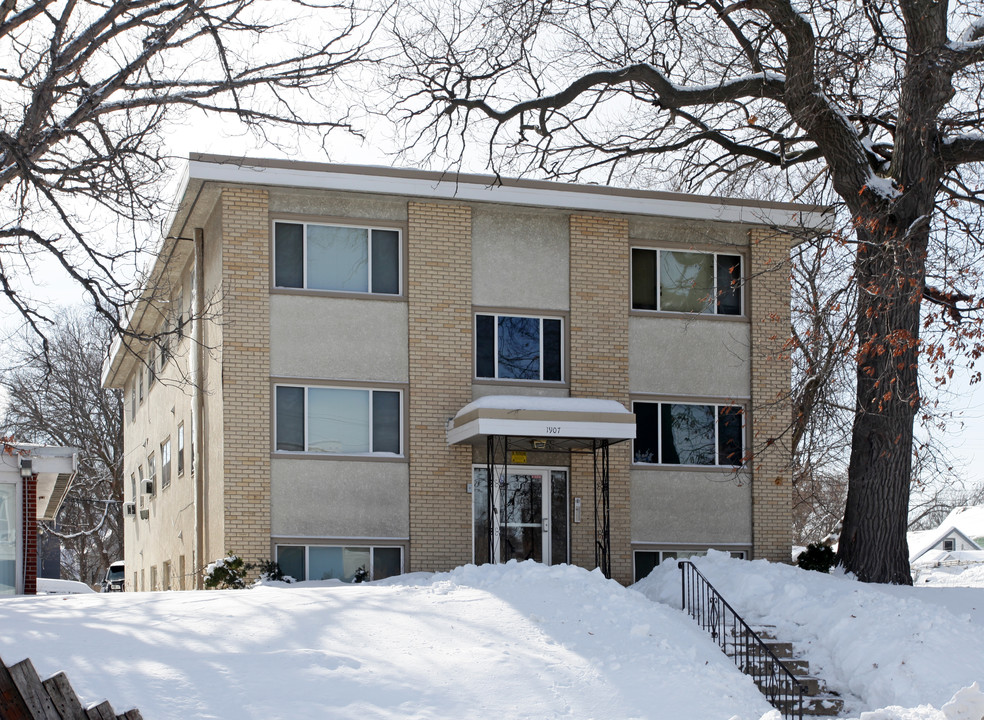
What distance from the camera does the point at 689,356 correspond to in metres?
21.7

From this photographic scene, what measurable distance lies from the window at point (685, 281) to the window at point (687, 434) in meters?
1.81

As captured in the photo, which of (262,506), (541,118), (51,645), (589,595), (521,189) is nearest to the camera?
(51,645)

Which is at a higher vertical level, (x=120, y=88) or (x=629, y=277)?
(x=120, y=88)

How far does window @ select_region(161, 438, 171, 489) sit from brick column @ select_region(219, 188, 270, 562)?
6.88m

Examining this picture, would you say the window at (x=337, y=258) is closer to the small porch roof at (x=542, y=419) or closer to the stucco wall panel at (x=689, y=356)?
the small porch roof at (x=542, y=419)

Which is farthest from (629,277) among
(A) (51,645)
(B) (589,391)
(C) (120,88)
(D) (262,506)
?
(A) (51,645)

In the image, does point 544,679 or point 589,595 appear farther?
point 589,595

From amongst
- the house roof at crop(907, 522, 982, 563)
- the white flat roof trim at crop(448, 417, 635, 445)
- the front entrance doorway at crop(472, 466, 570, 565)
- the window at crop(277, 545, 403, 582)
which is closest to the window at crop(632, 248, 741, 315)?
the white flat roof trim at crop(448, 417, 635, 445)

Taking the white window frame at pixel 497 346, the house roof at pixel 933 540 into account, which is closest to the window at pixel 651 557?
the white window frame at pixel 497 346

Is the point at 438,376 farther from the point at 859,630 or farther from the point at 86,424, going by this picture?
the point at 86,424

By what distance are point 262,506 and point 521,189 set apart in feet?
22.3

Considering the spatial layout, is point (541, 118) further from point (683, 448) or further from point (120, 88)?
point (120, 88)

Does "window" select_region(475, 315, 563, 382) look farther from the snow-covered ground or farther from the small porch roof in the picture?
the snow-covered ground

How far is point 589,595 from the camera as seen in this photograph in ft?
50.6
